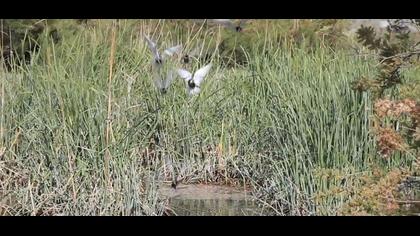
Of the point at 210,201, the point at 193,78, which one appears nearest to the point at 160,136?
the point at 193,78

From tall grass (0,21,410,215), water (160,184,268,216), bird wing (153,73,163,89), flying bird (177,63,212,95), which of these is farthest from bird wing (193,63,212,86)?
water (160,184,268,216)

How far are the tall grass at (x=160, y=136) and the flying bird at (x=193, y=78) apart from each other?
5.0 inches

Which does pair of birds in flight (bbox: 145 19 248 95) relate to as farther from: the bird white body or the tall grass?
the tall grass

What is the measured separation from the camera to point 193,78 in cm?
592

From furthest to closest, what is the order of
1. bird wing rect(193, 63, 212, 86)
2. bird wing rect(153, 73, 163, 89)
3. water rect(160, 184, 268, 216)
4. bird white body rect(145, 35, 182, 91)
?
bird wing rect(193, 63, 212, 86) → bird wing rect(153, 73, 163, 89) → bird white body rect(145, 35, 182, 91) → water rect(160, 184, 268, 216)

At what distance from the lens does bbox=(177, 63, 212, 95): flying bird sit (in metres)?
5.87

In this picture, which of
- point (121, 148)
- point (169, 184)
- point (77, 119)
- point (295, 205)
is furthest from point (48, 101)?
point (295, 205)

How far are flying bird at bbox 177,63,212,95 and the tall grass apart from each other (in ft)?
0.42

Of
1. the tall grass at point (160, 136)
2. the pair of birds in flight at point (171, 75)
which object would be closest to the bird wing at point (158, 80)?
the pair of birds in flight at point (171, 75)

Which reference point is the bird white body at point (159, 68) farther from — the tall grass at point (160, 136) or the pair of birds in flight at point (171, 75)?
the tall grass at point (160, 136)

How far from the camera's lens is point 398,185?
3.89m

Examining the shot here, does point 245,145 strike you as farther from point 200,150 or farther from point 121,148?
point 121,148

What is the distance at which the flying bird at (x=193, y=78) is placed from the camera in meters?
5.87

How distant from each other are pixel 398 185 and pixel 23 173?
7.71 feet
